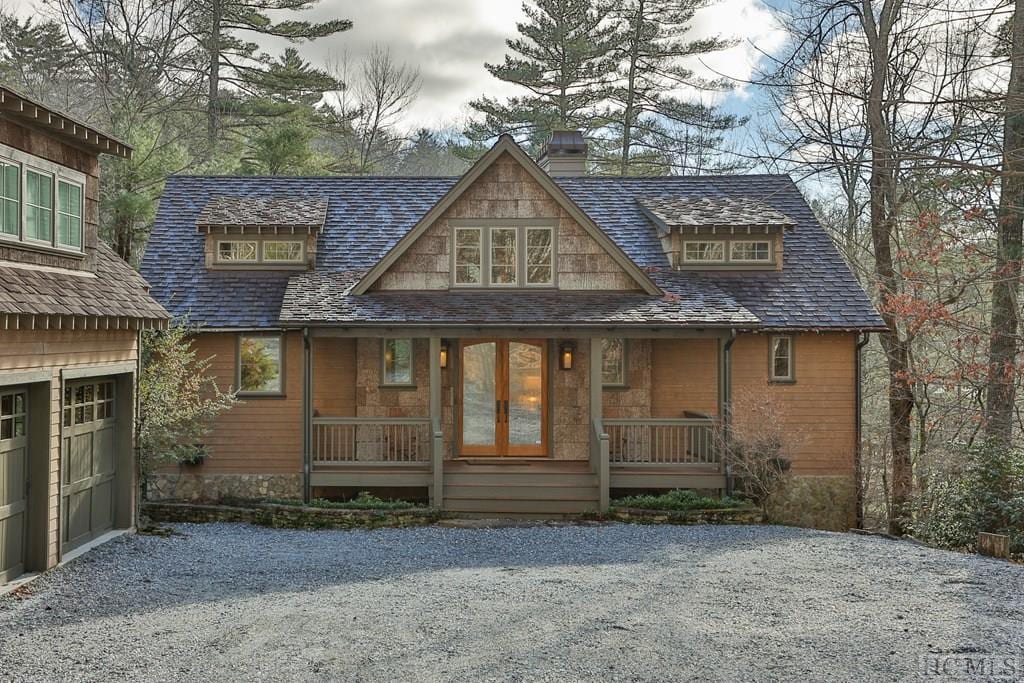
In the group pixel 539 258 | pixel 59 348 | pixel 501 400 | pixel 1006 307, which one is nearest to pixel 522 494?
pixel 501 400

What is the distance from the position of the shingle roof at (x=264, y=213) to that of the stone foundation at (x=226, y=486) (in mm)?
4826

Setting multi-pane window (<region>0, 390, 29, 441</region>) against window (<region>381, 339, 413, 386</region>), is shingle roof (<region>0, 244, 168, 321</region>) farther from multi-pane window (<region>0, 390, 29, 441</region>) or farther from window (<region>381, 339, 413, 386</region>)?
window (<region>381, 339, 413, 386</region>)

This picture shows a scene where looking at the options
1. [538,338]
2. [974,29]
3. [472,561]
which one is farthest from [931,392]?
[472,561]

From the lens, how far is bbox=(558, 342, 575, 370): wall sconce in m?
15.3

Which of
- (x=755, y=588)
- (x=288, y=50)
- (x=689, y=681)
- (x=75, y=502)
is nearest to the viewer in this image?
(x=689, y=681)

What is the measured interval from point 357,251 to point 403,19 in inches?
675

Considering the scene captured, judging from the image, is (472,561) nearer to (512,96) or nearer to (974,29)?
(974,29)

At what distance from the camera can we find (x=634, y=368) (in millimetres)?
15539

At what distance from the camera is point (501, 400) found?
1534 cm

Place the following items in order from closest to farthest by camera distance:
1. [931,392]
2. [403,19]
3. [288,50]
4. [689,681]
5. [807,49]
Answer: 1. [689,681]
2. [807,49]
3. [931,392]
4. [288,50]
5. [403,19]

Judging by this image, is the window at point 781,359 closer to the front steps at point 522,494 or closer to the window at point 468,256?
the front steps at point 522,494

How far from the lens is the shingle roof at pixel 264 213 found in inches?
631

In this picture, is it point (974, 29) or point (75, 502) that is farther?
point (75, 502)

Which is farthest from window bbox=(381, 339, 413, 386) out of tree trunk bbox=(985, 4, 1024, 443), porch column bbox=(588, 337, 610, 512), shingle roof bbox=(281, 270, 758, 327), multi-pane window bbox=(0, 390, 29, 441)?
tree trunk bbox=(985, 4, 1024, 443)
